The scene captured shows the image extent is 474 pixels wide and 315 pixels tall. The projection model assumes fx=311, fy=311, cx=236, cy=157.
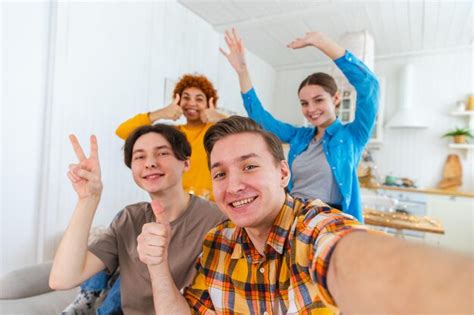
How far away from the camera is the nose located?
0.77 meters

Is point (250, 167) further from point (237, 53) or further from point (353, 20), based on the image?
point (353, 20)

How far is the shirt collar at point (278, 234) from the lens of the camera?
715mm

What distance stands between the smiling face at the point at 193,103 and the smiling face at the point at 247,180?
1.02m

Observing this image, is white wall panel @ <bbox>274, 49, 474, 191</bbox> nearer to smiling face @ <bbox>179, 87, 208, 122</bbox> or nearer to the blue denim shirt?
the blue denim shirt

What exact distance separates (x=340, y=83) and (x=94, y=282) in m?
2.45

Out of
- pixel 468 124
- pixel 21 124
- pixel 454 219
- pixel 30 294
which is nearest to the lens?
pixel 30 294

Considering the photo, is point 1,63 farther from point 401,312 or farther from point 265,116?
point 401,312

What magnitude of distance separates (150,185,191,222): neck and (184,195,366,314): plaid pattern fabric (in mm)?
233

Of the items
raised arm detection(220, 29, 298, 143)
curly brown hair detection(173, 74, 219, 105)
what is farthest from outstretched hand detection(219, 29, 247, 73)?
curly brown hair detection(173, 74, 219, 105)

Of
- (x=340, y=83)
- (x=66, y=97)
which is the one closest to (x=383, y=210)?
(x=340, y=83)

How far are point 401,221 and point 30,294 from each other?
2262mm

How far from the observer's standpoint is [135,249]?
1.02m

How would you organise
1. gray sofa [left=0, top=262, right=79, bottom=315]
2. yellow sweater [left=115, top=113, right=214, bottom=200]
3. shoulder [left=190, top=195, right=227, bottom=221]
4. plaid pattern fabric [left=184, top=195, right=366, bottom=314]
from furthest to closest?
1. yellow sweater [left=115, top=113, right=214, bottom=200]
2. gray sofa [left=0, top=262, right=79, bottom=315]
3. shoulder [left=190, top=195, right=227, bottom=221]
4. plaid pattern fabric [left=184, top=195, right=366, bottom=314]

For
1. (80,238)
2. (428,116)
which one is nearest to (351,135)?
(80,238)
